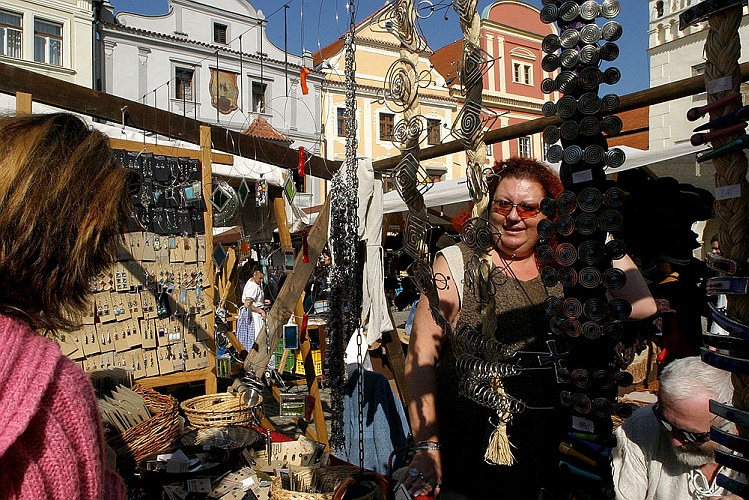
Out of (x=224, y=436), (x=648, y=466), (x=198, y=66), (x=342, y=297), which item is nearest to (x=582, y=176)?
(x=648, y=466)

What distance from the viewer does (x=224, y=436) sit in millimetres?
2686

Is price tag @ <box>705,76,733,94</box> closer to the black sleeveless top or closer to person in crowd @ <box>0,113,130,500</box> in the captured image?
the black sleeveless top

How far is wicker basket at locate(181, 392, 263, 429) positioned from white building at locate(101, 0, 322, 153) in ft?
43.1

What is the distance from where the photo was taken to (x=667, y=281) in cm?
206

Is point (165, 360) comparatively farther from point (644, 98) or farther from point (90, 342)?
point (644, 98)

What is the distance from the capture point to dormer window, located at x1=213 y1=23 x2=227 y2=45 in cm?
1834

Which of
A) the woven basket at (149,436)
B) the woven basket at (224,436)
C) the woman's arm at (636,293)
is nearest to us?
the woman's arm at (636,293)

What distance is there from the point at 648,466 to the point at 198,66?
18016 mm

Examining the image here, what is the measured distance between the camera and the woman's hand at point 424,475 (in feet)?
4.78

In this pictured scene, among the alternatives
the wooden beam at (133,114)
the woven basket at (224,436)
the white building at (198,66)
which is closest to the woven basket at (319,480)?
the woven basket at (224,436)

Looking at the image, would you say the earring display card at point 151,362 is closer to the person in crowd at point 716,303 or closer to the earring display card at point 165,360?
the earring display card at point 165,360

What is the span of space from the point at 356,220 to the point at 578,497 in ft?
6.37

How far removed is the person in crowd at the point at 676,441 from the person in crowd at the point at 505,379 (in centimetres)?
25

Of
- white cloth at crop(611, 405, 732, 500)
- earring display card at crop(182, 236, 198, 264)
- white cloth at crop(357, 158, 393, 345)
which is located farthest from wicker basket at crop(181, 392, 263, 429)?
white cloth at crop(611, 405, 732, 500)
